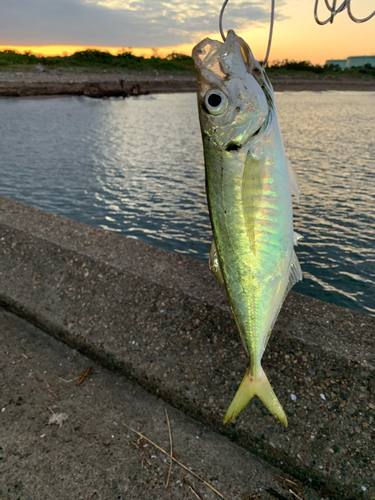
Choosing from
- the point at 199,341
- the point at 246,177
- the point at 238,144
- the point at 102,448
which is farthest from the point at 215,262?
the point at 102,448

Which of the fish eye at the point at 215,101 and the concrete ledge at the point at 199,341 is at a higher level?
the fish eye at the point at 215,101

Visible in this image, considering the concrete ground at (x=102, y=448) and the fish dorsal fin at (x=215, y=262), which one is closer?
the fish dorsal fin at (x=215, y=262)

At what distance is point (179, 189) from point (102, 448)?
9.05 m

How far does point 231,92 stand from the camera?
1.46 metres

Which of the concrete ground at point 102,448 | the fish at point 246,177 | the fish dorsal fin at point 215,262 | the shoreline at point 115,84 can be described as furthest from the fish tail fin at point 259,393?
the shoreline at point 115,84

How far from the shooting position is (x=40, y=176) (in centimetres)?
1174

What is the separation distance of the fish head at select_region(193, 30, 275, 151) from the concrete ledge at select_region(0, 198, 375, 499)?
176cm

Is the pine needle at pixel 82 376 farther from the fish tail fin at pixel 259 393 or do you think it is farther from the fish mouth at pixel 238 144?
the fish mouth at pixel 238 144

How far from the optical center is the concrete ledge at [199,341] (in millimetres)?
2199

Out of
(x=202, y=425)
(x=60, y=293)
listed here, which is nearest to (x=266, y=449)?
(x=202, y=425)

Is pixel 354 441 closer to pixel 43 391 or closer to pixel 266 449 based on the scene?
pixel 266 449

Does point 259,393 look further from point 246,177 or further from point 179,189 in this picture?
point 179,189

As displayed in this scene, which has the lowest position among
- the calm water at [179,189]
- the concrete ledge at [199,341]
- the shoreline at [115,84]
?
the calm water at [179,189]

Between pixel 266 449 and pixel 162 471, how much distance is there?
2.38ft
